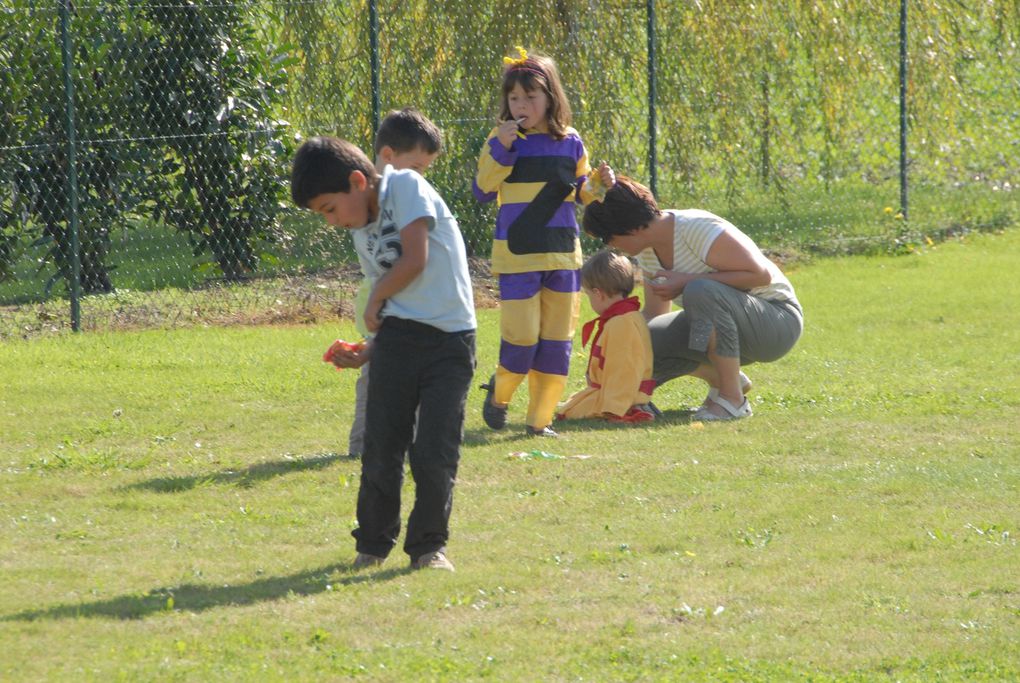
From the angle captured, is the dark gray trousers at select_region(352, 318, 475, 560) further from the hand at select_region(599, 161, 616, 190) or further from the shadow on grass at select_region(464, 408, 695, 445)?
the hand at select_region(599, 161, 616, 190)

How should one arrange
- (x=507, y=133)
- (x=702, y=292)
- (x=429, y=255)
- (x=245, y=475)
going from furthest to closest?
(x=702, y=292) → (x=507, y=133) → (x=245, y=475) → (x=429, y=255)

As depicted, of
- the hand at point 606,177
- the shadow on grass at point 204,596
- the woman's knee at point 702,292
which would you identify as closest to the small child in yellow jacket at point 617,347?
the woman's knee at point 702,292

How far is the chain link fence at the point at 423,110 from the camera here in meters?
11.1

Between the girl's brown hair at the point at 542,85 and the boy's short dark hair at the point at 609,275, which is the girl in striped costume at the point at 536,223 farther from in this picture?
the boy's short dark hair at the point at 609,275

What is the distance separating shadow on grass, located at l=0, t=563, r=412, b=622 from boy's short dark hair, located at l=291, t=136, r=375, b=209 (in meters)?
1.22

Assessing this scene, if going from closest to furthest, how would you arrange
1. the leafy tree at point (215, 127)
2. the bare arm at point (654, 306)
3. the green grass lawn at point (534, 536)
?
the green grass lawn at point (534, 536), the bare arm at point (654, 306), the leafy tree at point (215, 127)

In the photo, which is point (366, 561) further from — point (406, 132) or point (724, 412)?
point (724, 412)

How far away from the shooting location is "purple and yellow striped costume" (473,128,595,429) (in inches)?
282

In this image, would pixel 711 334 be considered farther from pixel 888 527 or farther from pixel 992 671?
pixel 992 671

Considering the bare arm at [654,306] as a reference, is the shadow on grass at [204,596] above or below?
below

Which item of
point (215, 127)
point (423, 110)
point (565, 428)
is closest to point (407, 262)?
point (565, 428)

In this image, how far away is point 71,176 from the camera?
34.2ft

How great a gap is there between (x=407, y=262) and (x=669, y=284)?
3053 mm

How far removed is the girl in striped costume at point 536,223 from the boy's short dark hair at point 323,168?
7.39ft
